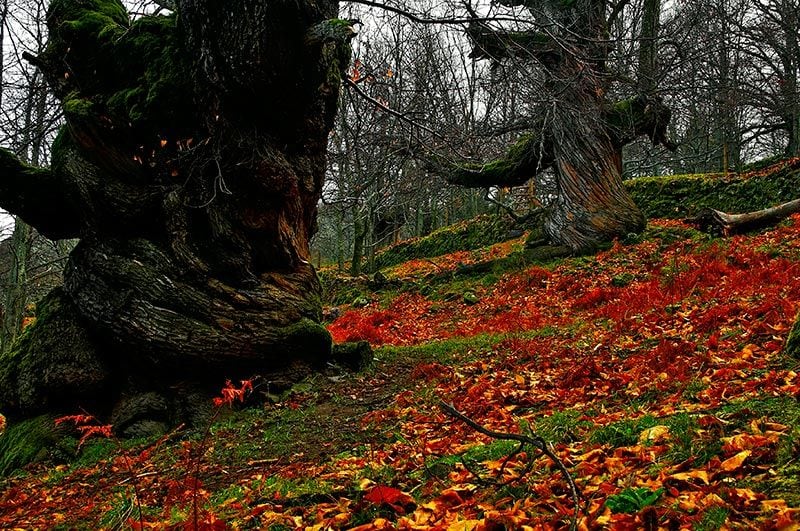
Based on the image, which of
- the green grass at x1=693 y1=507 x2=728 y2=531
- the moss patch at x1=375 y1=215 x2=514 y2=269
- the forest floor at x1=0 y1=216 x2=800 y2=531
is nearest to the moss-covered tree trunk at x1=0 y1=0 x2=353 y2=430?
the forest floor at x1=0 y1=216 x2=800 y2=531

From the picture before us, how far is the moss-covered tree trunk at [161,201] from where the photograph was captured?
5695 millimetres

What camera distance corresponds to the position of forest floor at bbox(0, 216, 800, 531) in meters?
1.99

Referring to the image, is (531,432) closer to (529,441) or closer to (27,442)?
(529,441)

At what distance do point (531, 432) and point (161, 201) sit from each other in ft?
17.4

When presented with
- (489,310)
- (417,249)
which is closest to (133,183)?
(489,310)

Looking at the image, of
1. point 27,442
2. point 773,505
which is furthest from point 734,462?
point 27,442

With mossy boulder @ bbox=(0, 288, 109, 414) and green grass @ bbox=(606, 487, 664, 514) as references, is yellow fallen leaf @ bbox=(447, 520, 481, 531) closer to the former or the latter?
green grass @ bbox=(606, 487, 664, 514)

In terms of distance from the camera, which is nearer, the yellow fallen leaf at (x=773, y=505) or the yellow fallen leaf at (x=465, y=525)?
the yellow fallen leaf at (x=773, y=505)

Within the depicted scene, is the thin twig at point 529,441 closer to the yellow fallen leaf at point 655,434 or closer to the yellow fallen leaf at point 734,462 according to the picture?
the yellow fallen leaf at point 734,462

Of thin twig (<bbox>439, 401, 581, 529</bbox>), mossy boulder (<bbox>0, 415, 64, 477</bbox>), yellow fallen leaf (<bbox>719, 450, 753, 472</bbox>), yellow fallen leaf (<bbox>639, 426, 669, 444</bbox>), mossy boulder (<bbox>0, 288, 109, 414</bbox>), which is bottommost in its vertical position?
mossy boulder (<bbox>0, 415, 64, 477</bbox>)

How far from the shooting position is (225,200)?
6.09m

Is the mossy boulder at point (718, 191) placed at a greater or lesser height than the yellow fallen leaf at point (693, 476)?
greater

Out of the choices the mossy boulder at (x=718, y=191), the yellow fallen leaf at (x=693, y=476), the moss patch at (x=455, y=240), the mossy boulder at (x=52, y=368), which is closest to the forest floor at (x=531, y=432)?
the yellow fallen leaf at (x=693, y=476)

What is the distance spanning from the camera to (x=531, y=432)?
8.02 ft
